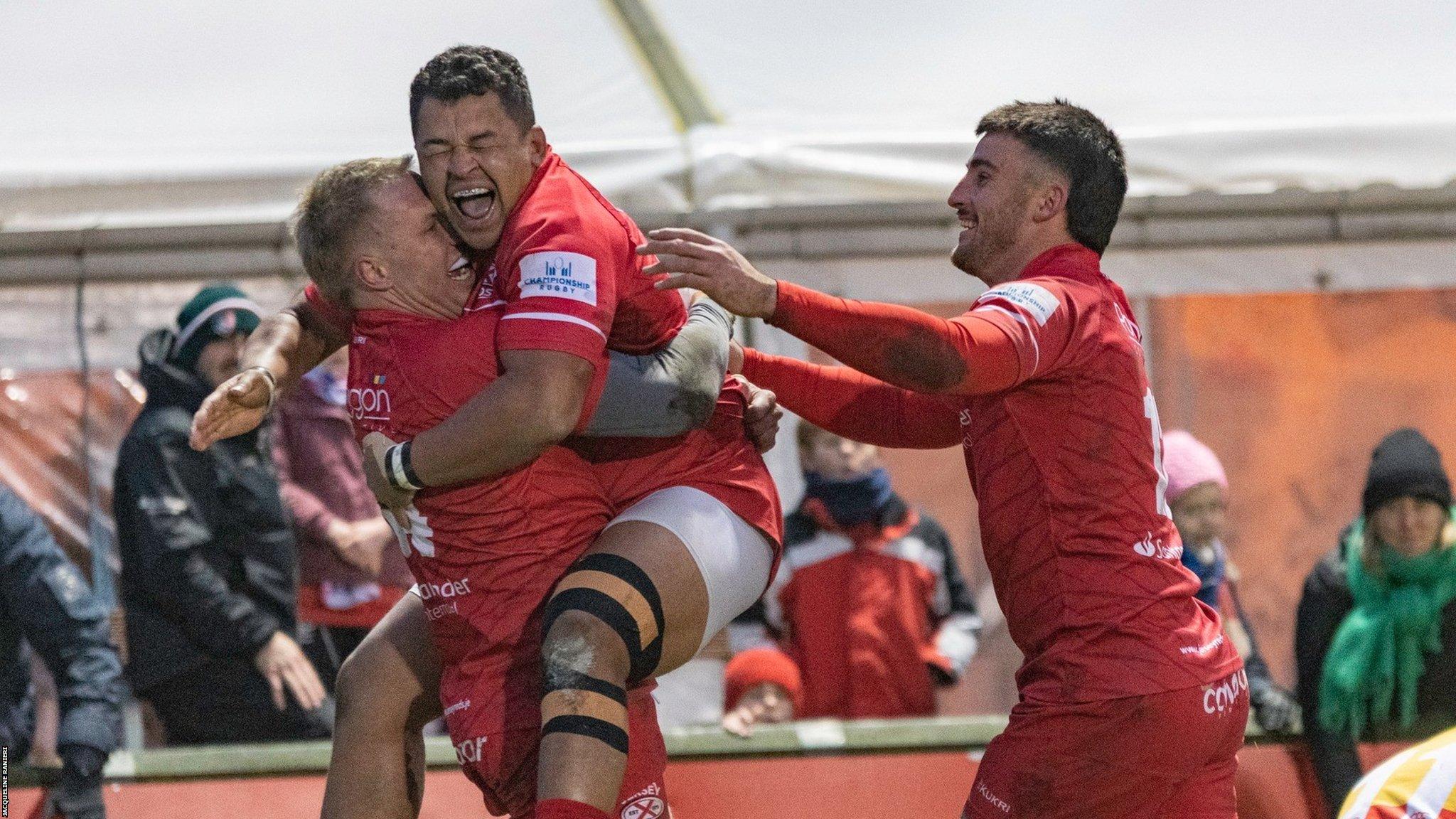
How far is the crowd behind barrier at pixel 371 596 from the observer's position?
5348mm

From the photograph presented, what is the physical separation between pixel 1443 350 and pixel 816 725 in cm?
376

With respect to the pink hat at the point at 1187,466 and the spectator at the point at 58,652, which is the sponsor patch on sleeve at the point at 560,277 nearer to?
the spectator at the point at 58,652

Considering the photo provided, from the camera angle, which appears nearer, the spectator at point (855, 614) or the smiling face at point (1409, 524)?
the smiling face at point (1409, 524)

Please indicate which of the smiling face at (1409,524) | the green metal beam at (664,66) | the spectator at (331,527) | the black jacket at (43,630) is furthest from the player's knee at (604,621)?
the green metal beam at (664,66)

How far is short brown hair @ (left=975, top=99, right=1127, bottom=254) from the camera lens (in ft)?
12.6

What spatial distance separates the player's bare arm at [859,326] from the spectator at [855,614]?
2.51 meters

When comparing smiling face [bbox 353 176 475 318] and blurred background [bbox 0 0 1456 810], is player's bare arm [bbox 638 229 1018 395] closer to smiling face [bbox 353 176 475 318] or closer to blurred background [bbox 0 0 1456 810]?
smiling face [bbox 353 176 475 318]

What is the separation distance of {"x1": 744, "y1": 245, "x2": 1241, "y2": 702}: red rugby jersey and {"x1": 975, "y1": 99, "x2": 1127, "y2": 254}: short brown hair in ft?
0.41

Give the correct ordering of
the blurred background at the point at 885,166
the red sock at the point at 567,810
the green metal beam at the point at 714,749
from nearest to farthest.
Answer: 1. the red sock at the point at 567,810
2. the green metal beam at the point at 714,749
3. the blurred background at the point at 885,166

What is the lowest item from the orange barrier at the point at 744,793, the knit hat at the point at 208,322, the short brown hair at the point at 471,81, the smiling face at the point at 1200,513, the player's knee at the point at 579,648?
the orange barrier at the point at 744,793

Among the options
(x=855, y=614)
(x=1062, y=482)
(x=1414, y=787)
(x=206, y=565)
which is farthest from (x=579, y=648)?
(x=206, y=565)

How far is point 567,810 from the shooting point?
10.5ft

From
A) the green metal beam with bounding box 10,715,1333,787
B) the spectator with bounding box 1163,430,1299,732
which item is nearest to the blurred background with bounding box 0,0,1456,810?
the spectator with bounding box 1163,430,1299,732

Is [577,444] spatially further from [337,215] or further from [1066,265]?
[1066,265]
